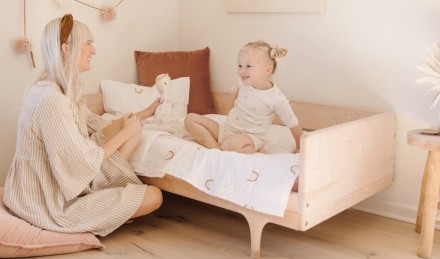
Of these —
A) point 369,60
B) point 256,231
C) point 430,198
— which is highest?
point 369,60

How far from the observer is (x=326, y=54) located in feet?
8.90

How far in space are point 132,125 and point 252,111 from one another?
1.61 feet

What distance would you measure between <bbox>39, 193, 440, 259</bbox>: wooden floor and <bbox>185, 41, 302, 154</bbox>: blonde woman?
35 centimetres

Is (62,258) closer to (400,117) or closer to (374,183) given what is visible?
(374,183)

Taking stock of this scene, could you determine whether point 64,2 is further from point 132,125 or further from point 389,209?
point 389,209

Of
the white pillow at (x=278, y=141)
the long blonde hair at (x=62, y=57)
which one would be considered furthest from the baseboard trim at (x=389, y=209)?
the long blonde hair at (x=62, y=57)

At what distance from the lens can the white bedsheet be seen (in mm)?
1991

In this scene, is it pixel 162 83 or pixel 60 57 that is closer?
pixel 60 57

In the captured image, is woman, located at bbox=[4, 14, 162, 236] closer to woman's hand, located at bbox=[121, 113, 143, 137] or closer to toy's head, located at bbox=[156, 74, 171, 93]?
woman's hand, located at bbox=[121, 113, 143, 137]

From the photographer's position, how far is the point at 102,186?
2293 mm

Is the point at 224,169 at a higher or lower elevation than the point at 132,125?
lower

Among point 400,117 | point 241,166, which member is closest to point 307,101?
point 400,117

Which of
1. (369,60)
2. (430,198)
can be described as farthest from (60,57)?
(430,198)

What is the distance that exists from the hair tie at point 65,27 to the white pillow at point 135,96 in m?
0.78
